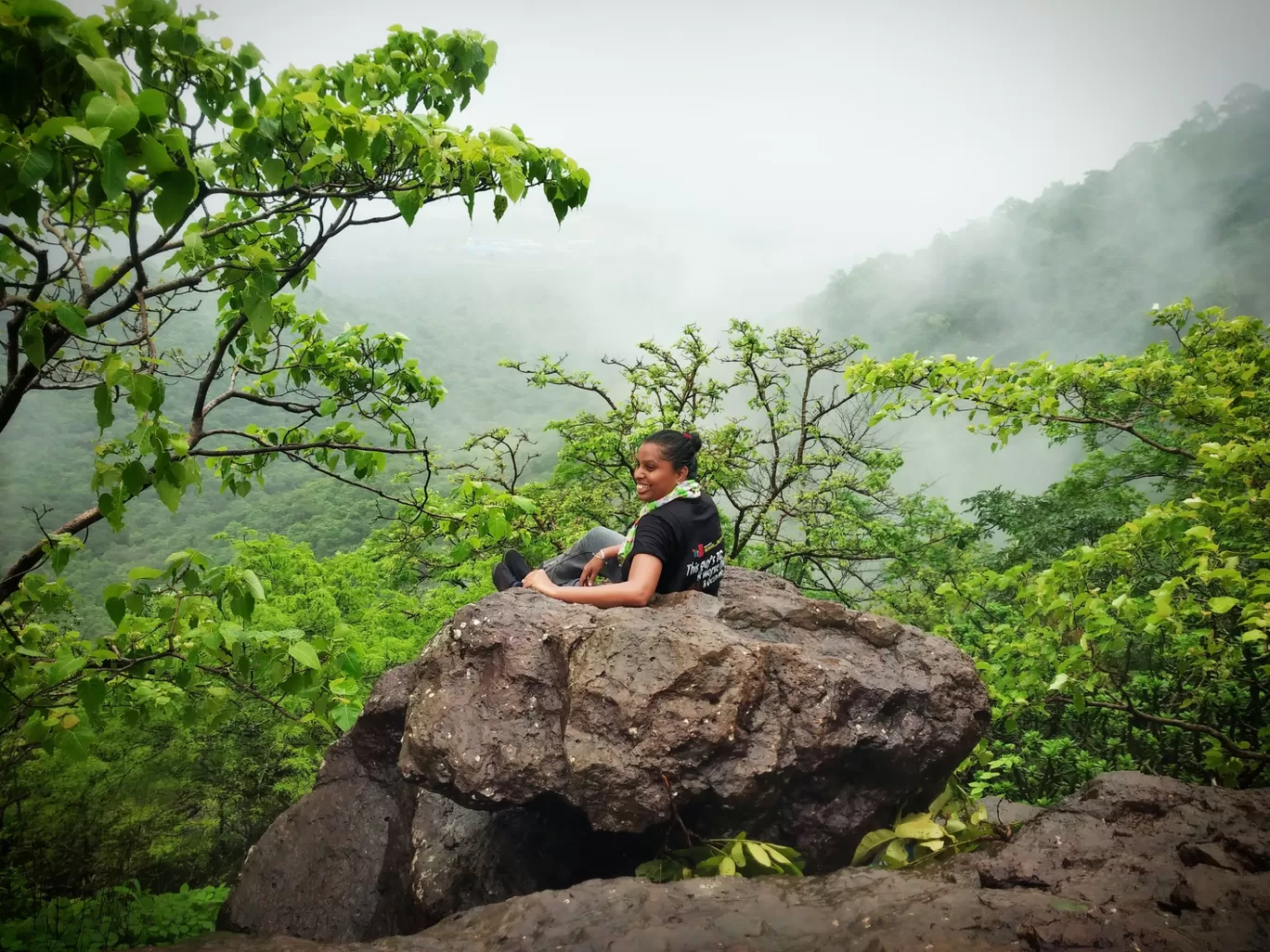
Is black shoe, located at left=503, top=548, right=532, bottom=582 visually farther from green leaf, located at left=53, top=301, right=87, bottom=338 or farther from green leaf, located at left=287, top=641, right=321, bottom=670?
green leaf, located at left=53, top=301, right=87, bottom=338

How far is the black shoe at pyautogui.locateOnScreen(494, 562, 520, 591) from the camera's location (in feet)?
16.2

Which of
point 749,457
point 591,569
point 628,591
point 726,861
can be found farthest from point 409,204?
point 749,457

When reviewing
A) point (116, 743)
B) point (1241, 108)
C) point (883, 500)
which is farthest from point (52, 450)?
point (1241, 108)

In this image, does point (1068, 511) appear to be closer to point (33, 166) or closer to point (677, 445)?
point (677, 445)

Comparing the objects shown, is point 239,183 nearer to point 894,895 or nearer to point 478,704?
point 478,704

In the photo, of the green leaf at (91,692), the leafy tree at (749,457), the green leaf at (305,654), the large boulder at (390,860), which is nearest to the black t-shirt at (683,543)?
the large boulder at (390,860)

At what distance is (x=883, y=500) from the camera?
1269 cm

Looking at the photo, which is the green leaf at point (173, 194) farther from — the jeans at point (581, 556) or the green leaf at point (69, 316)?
the jeans at point (581, 556)

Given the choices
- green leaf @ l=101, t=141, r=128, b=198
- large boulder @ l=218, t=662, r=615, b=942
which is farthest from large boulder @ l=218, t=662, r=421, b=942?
green leaf @ l=101, t=141, r=128, b=198

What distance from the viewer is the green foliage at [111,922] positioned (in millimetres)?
5438

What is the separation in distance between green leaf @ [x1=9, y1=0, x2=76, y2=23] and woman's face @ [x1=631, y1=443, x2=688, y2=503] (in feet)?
9.98

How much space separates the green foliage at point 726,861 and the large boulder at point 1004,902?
0.95 feet

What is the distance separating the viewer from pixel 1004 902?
2.72 meters

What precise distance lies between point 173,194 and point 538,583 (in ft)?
9.70
